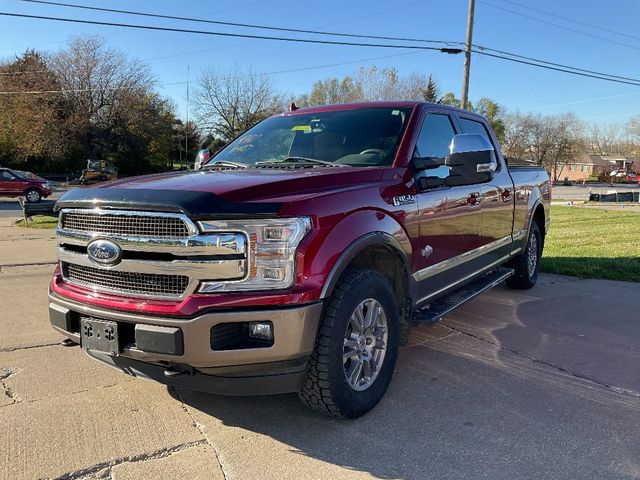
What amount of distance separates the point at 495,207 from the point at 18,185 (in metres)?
25.6

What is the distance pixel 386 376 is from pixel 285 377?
89 centimetres

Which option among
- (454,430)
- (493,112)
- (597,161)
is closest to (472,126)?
(454,430)

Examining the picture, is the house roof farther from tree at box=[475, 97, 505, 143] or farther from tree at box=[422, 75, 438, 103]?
tree at box=[422, 75, 438, 103]

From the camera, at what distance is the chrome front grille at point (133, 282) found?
8.82 feet

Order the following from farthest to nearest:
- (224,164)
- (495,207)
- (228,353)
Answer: (495,207), (224,164), (228,353)

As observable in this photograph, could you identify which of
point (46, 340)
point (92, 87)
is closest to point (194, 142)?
point (92, 87)

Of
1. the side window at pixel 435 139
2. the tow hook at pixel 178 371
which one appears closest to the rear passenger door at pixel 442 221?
the side window at pixel 435 139

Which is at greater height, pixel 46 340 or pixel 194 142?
pixel 194 142

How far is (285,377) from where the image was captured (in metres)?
2.73

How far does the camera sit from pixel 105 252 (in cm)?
283

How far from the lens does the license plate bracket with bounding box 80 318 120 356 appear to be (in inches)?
109

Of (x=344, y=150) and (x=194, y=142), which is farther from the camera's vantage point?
(x=194, y=142)

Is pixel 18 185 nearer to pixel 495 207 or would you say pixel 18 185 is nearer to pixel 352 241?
pixel 495 207

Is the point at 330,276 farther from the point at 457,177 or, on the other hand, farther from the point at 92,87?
the point at 92,87
